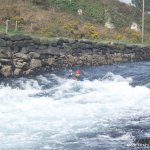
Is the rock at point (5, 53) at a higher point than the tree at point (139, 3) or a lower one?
lower

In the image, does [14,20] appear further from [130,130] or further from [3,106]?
[130,130]

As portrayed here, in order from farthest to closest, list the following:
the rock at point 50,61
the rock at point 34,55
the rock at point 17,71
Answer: the rock at point 50,61 → the rock at point 34,55 → the rock at point 17,71

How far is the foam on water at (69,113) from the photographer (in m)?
15.6

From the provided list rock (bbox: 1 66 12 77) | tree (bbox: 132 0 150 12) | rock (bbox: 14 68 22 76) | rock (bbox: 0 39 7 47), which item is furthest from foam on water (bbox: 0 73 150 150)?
tree (bbox: 132 0 150 12)

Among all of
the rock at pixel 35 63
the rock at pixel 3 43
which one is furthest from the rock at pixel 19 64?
the rock at pixel 3 43

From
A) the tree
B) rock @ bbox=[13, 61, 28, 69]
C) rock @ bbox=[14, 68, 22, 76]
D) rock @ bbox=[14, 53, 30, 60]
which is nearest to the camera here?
rock @ bbox=[14, 68, 22, 76]

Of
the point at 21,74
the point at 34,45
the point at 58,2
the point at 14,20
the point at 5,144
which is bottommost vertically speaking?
the point at 5,144

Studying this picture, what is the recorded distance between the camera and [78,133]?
1639 cm

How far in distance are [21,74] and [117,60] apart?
13.5m

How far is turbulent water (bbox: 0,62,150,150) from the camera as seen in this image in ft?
50.8

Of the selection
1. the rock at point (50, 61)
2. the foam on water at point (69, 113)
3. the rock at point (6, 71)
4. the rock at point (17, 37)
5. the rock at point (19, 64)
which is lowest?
the foam on water at point (69, 113)

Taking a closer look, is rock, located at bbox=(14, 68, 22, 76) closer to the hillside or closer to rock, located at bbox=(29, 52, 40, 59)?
rock, located at bbox=(29, 52, 40, 59)

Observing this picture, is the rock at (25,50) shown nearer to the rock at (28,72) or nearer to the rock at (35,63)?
the rock at (35,63)

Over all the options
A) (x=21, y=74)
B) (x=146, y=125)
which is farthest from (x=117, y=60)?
(x=146, y=125)
